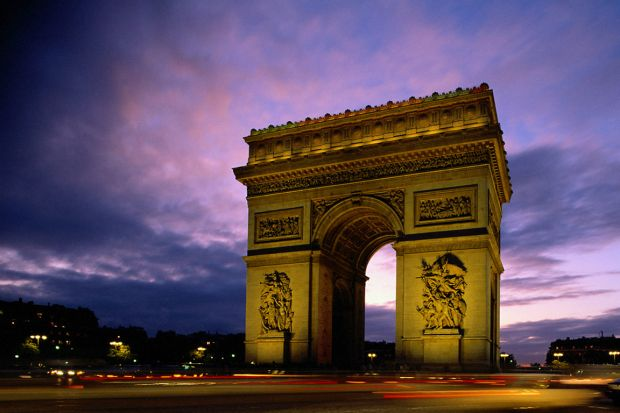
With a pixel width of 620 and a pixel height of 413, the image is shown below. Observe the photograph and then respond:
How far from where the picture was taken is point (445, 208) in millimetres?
29531

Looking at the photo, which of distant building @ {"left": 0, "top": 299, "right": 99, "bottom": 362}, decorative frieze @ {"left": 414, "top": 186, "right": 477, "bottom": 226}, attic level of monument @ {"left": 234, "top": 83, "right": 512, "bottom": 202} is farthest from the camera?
distant building @ {"left": 0, "top": 299, "right": 99, "bottom": 362}

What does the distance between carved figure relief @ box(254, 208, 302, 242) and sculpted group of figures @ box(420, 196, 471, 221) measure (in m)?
6.32

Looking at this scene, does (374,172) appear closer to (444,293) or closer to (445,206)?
(445,206)

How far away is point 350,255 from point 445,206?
27.6 ft

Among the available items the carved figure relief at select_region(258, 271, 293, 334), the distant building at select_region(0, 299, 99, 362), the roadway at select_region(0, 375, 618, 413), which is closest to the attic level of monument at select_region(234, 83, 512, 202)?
the carved figure relief at select_region(258, 271, 293, 334)

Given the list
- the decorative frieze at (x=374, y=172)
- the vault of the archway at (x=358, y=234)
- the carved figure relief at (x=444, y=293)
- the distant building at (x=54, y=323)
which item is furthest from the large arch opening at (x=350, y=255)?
the distant building at (x=54, y=323)

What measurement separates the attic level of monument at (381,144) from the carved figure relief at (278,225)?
1275mm

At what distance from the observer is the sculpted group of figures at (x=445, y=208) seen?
29.1m

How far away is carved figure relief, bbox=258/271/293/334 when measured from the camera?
32375 mm

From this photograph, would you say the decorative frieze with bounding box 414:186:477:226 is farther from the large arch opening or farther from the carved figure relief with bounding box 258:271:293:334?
the carved figure relief with bounding box 258:271:293:334

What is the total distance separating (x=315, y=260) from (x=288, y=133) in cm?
651

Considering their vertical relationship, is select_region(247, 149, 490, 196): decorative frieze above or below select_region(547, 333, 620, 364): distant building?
above

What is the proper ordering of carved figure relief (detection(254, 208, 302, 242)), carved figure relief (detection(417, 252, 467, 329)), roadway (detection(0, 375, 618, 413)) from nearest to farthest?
roadway (detection(0, 375, 618, 413)), carved figure relief (detection(417, 252, 467, 329)), carved figure relief (detection(254, 208, 302, 242))

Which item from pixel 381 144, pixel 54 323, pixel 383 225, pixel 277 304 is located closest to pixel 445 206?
pixel 381 144
